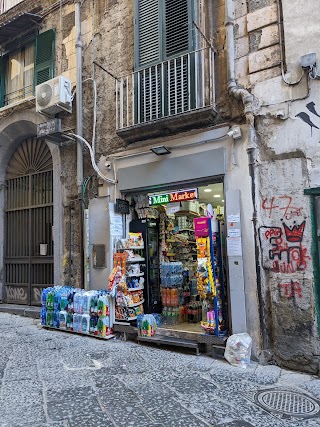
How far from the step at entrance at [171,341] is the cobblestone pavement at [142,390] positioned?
0.42 feet

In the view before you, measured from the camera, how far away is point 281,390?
171 inches

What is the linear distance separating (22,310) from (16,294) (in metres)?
1.00

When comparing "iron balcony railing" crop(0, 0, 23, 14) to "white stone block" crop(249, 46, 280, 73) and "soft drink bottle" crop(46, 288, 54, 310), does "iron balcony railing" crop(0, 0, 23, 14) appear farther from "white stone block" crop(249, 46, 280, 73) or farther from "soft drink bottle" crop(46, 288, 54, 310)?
"soft drink bottle" crop(46, 288, 54, 310)

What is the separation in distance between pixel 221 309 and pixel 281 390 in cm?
165

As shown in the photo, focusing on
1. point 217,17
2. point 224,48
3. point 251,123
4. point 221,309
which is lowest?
point 221,309

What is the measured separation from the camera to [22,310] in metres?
8.69

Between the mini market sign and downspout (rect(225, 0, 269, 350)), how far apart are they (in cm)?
119

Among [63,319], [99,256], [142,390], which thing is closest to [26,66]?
[99,256]

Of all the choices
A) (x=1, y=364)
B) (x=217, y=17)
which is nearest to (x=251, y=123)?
(x=217, y=17)

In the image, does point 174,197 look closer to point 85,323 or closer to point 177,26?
point 85,323

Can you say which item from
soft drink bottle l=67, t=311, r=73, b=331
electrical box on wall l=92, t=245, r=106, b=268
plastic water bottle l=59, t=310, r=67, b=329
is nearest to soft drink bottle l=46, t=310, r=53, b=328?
plastic water bottle l=59, t=310, r=67, b=329

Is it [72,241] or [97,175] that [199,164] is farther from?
[72,241]

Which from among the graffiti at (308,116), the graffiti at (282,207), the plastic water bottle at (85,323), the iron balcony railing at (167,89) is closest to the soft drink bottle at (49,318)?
the plastic water bottle at (85,323)

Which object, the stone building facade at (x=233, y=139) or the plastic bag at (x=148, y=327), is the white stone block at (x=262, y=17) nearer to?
the stone building facade at (x=233, y=139)
